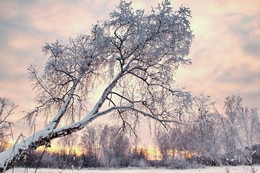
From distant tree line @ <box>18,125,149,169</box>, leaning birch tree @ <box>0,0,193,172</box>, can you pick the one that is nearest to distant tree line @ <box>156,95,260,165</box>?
leaning birch tree @ <box>0,0,193,172</box>

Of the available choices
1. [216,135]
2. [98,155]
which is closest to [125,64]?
[216,135]

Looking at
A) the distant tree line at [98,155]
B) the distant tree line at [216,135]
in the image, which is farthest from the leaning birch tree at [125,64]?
the distant tree line at [98,155]

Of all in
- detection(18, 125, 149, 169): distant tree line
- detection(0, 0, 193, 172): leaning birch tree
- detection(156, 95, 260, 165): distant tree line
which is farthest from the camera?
detection(18, 125, 149, 169): distant tree line

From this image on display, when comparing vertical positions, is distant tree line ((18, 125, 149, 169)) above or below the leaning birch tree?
below

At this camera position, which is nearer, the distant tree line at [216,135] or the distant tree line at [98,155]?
the distant tree line at [216,135]

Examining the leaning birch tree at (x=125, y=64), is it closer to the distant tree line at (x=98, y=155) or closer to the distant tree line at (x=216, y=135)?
the distant tree line at (x=216, y=135)

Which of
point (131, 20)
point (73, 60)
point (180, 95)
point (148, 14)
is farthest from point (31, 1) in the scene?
point (180, 95)

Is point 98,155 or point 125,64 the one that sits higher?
point 125,64

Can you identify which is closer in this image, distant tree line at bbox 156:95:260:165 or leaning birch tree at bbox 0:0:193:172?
distant tree line at bbox 156:95:260:165

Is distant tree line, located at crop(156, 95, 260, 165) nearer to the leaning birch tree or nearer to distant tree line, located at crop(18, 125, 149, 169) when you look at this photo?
the leaning birch tree

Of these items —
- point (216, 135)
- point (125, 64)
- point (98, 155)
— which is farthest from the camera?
point (98, 155)

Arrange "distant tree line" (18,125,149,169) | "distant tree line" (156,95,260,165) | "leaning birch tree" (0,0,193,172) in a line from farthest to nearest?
"distant tree line" (18,125,149,169), "leaning birch tree" (0,0,193,172), "distant tree line" (156,95,260,165)

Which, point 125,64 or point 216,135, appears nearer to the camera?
point 216,135

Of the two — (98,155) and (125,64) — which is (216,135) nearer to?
(125,64)
